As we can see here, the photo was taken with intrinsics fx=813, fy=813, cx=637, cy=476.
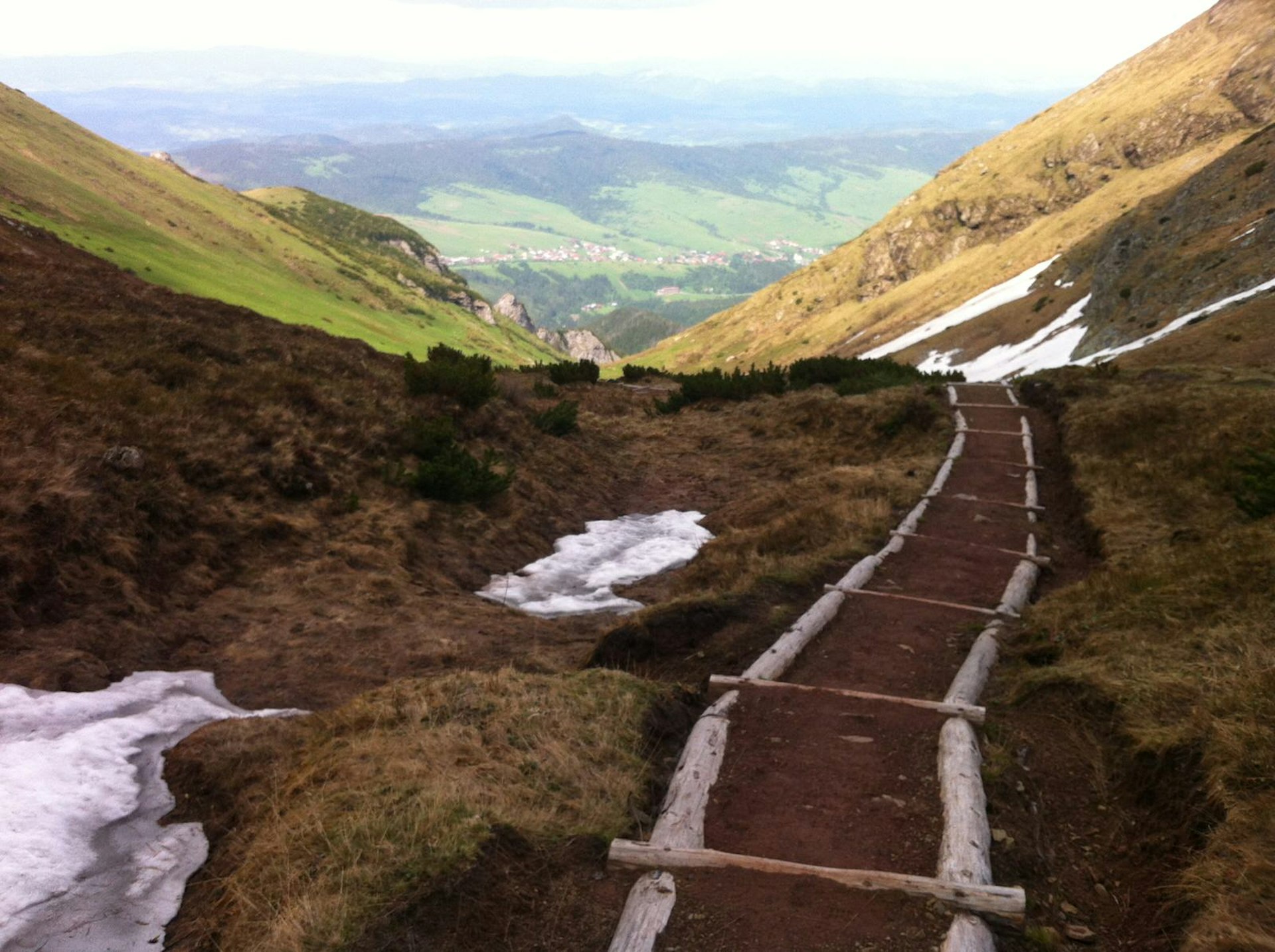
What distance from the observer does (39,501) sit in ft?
29.3

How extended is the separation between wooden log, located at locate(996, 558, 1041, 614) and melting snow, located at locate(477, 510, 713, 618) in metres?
5.10

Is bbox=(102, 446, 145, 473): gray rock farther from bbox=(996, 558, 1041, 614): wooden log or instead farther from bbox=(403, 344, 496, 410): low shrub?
bbox=(996, 558, 1041, 614): wooden log

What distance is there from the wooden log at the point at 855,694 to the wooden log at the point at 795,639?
15cm

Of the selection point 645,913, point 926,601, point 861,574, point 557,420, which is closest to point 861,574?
point 861,574

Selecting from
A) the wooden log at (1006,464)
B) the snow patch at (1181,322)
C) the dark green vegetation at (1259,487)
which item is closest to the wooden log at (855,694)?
the dark green vegetation at (1259,487)

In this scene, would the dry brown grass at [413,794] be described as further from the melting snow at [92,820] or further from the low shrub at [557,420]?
the low shrub at [557,420]

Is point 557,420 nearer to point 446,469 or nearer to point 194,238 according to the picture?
point 446,469

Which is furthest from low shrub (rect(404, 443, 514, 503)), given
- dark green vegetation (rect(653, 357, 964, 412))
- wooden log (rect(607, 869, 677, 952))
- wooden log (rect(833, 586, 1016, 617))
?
dark green vegetation (rect(653, 357, 964, 412))

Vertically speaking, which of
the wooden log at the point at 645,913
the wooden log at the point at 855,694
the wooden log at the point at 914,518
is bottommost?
the wooden log at the point at 914,518

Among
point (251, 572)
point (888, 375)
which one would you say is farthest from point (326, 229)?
point (251, 572)

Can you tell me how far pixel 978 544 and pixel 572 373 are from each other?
21402 mm

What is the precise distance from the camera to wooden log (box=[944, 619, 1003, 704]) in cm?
700

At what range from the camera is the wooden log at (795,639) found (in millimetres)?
7688

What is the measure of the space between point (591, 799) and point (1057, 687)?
4.22 meters
